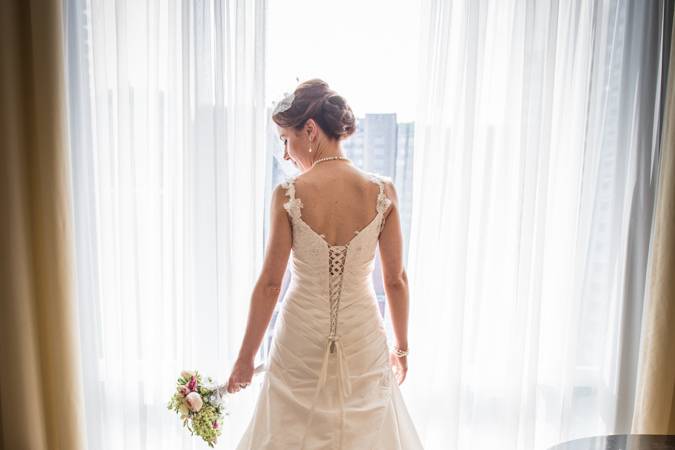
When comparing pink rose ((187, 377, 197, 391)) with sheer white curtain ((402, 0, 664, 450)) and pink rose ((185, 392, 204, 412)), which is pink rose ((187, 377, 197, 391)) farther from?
sheer white curtain ((402, 0, 664, 450))

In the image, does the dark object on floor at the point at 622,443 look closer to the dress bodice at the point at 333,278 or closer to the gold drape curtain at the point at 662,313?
the dress bodice at the point at 333,278

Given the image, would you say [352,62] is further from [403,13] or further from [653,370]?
[653,370]

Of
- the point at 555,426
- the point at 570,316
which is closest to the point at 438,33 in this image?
the point at 570,316

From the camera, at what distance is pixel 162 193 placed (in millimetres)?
1918

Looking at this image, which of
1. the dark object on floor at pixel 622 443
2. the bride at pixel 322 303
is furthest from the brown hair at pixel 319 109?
the dark object on floor at pixel 622 443

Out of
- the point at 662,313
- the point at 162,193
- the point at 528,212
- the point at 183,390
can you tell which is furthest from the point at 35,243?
the point at 662,313

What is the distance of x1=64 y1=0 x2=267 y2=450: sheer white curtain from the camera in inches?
72.2

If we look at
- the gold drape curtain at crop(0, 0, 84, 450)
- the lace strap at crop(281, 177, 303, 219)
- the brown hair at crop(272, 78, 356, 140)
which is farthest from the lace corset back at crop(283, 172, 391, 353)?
the gold drape curtain at crop(0, 0, 84, 450)

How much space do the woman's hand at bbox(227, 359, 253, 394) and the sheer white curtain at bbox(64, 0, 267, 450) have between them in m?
0.46

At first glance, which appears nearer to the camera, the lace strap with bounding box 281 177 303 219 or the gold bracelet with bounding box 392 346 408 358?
the lace strap with bounding box 281 177 303 219

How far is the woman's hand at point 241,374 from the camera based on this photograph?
1.48 metres

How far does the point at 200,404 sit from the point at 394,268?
2.50 ft

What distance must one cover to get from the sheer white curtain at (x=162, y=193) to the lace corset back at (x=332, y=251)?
1.70 feet

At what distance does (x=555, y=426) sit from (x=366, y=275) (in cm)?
127
